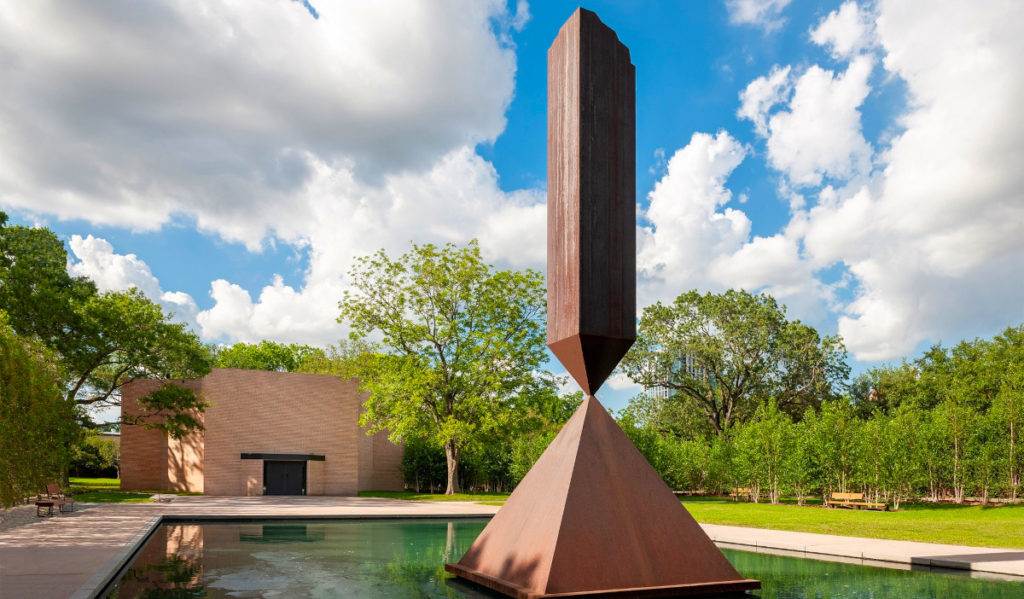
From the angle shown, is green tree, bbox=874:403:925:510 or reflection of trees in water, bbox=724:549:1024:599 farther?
green tree, bbox=874:403:925:510

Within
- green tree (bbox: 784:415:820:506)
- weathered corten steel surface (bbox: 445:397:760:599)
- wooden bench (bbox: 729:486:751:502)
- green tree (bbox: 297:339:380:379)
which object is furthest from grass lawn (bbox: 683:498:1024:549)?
green tree (bbox: 297:339:380:379)

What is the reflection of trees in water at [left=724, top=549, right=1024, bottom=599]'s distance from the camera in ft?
24.2

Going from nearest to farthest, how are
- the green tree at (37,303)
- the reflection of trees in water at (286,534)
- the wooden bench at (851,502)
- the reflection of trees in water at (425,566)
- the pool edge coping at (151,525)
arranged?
the pool edge coping at (151,525), the reflection of trees in water at (425,566), the reflection of trees in water at (286,534), the wooden bench at (851,502), the green tree at (37,303)

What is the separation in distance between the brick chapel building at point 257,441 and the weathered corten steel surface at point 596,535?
25132 mm

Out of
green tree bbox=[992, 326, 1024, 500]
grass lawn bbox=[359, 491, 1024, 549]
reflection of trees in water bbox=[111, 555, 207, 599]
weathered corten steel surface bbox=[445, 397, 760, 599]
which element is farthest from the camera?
green tree bbox=[992, 326, 1024, 500]

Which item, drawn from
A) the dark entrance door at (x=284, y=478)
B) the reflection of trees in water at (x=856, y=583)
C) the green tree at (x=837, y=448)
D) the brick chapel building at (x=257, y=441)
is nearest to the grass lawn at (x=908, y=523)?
the green tree at (x=837, y=448)

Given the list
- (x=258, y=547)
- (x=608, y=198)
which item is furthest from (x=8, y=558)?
(x=608, y=198)

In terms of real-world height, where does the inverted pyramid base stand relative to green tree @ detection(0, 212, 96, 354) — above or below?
below

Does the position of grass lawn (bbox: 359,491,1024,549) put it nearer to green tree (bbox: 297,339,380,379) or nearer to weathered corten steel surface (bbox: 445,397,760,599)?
weathered corten steel surface (bbox: 445,397,760,599)

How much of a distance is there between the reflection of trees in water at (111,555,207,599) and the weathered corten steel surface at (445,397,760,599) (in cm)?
274

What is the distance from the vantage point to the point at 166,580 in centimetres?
806

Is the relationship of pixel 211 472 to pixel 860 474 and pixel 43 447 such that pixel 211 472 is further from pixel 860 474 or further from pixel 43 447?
pixel 860 474

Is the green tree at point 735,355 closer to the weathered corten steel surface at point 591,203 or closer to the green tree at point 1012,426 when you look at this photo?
the green tree at point 1012,426

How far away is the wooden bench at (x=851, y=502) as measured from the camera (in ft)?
70.4
